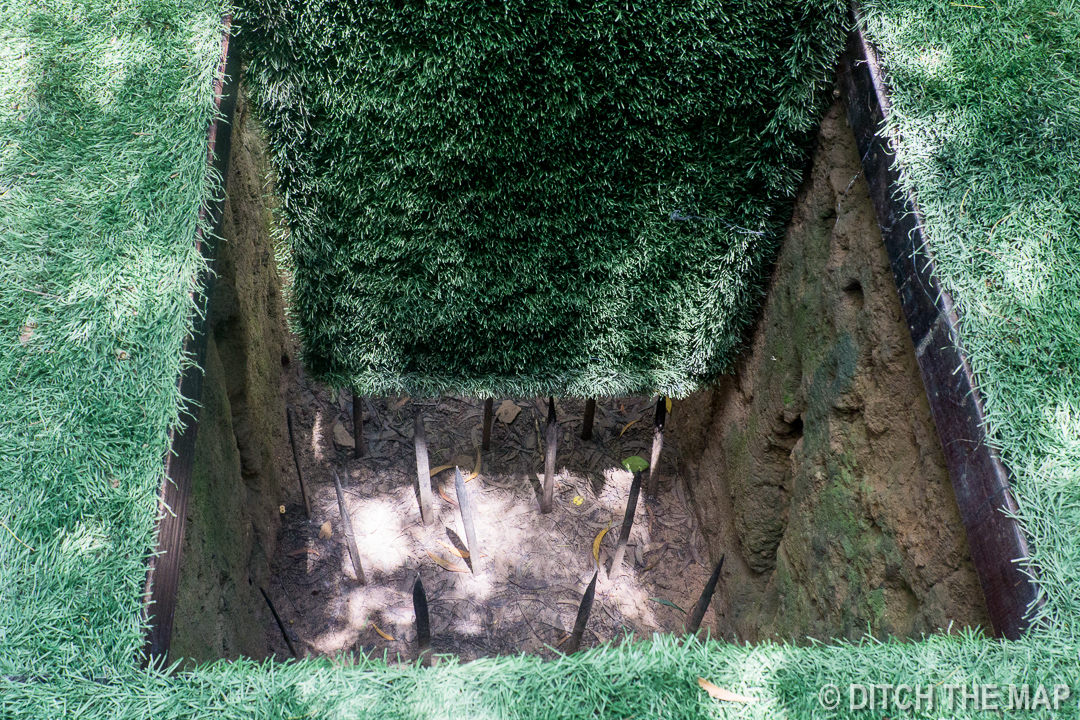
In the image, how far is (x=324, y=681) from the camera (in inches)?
47.8

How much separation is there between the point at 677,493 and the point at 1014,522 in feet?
6.32

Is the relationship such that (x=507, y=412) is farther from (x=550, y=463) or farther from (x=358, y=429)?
(x=358, y=429)

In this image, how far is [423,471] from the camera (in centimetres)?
276

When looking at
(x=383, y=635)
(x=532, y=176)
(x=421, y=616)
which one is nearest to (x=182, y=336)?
(x=532, y=176)

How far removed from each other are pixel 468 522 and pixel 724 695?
1597 mm

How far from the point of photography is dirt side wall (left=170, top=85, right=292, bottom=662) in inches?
79.4

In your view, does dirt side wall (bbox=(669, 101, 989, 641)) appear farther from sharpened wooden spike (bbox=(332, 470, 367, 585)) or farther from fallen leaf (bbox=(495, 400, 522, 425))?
sharpened wooden spike (bbox=(332, 470, 367, 585))

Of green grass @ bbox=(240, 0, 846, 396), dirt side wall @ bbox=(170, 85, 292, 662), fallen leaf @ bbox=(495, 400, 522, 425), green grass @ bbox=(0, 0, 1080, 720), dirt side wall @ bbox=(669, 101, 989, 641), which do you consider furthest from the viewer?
fallen leaf @ bbox=(495, 400, 522, 425)

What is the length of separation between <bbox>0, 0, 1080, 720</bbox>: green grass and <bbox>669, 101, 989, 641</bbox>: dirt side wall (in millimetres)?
234

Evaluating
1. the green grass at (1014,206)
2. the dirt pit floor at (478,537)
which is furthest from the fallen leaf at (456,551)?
the green grass at (1014,206)

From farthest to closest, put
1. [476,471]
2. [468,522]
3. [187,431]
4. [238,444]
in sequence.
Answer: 1. [476,471]
2. [468,522]
3. [238,444]
4. [187,431]

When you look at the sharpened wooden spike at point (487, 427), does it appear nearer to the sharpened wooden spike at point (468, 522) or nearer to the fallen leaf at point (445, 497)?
the fallen leaf at point (445, 497)

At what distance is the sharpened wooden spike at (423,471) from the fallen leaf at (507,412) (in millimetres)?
671

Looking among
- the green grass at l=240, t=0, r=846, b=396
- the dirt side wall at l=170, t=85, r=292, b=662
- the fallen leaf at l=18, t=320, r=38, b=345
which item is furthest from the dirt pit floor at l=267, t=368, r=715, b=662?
the fallen leaf at l=18, t=320, r=38, b=345
